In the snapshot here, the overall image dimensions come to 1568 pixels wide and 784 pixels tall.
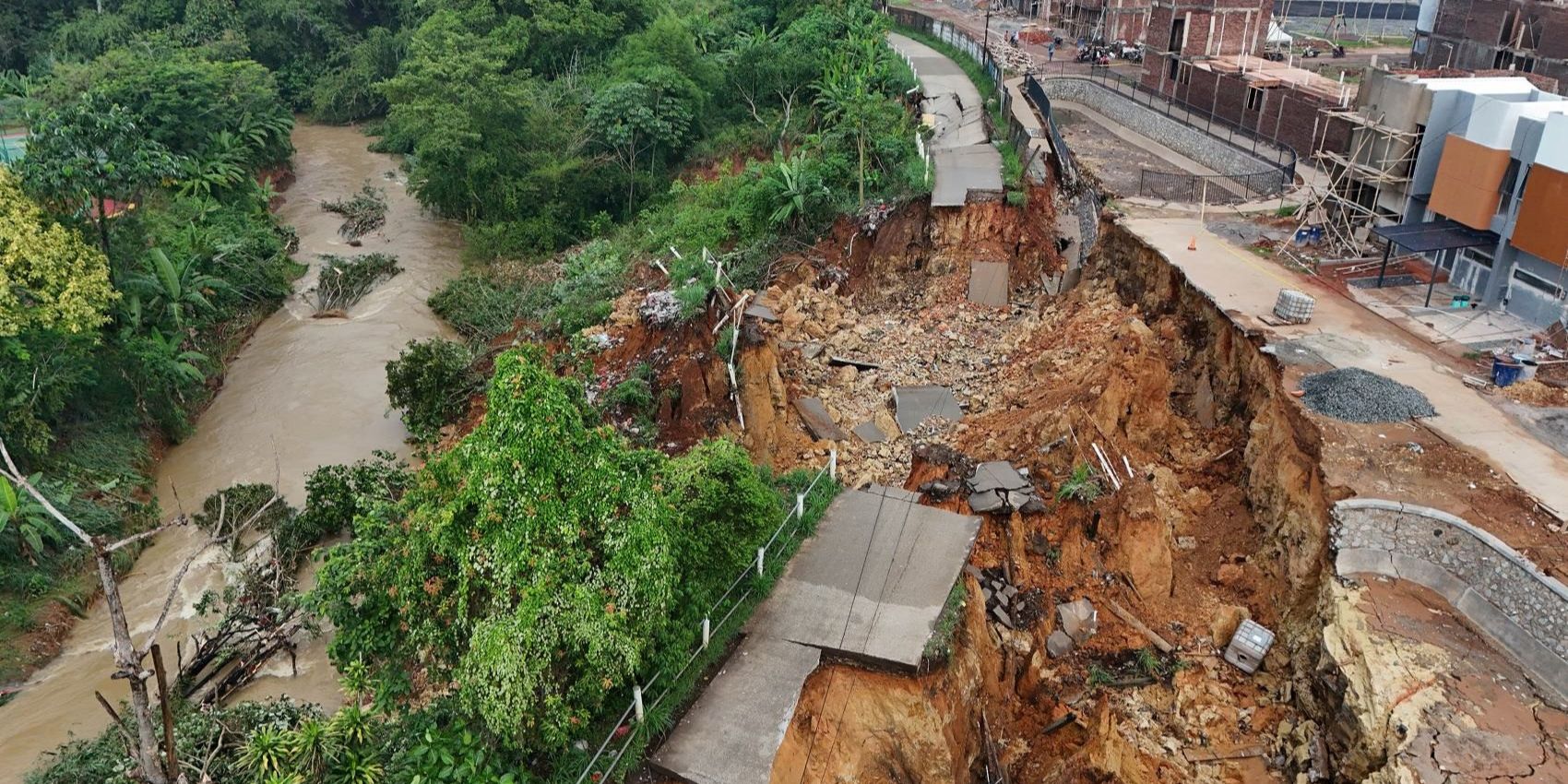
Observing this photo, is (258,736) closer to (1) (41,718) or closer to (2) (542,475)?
(2) (542,475)

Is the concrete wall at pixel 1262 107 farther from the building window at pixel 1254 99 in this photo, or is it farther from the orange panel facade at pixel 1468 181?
the orange panel facade at pixel 1468 181

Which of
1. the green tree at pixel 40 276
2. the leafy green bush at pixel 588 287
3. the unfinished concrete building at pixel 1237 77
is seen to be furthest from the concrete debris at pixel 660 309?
the unfinished concrete building at pixel 1237 77

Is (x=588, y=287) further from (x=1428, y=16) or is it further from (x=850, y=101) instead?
(x=1428, y=16)

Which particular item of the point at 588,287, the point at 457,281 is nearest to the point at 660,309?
the point at 588,287

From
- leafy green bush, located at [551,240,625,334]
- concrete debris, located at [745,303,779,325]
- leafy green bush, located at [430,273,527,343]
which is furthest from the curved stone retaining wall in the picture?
leafy green bush, located at [430,273,527,343]

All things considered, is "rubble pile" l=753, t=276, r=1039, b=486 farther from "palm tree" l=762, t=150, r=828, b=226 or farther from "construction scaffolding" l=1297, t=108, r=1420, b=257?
"construction scaffolding" l=1297, t=108, r=1420, b=257
